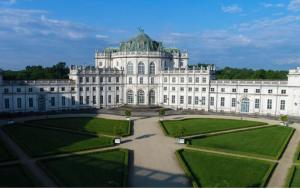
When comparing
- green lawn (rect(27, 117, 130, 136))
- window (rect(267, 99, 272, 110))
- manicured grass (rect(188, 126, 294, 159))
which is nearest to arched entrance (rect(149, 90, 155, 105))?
green lawn (rect(27, 117, 130, 136))

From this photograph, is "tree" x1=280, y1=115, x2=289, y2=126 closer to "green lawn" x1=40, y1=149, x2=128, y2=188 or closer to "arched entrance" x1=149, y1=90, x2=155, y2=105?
"green lawn" x1=40, y1=149, x2=128, y2=188

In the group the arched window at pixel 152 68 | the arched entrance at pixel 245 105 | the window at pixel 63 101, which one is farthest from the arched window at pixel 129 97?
the arched entrance at pixel 245 105

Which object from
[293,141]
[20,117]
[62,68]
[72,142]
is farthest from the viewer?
[62,68]

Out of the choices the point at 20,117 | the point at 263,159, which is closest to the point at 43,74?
the point at 20,117

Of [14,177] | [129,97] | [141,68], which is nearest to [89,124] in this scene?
[14,177]

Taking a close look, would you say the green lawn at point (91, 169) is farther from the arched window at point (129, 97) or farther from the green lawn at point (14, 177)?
the arched window at point (129, 97)

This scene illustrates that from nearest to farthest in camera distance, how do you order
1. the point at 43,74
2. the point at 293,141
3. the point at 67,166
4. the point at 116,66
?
the point at 67,166
the point at 293,141
the point at 116,66
the point at 43,74

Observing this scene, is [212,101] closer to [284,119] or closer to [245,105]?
[245,105]

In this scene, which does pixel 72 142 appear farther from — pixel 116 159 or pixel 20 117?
pixel 20 117
